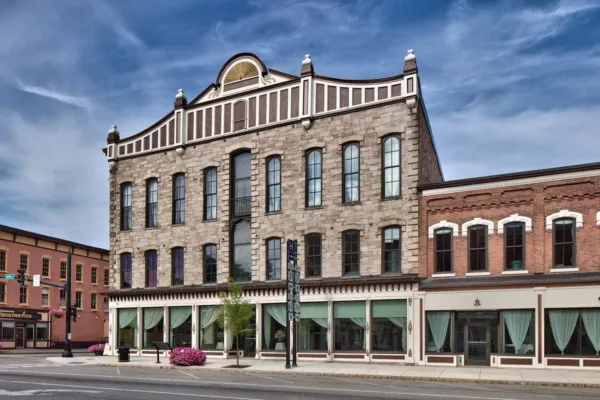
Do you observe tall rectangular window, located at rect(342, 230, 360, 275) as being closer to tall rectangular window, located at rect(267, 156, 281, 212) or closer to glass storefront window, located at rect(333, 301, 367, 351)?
glass storefront window, located at rect(333, 301, 367, 351)

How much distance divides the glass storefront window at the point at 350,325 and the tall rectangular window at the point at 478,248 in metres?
5.72

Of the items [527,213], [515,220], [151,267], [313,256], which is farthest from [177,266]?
[527,213]

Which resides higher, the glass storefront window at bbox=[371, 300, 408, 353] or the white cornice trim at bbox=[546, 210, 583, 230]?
the white cornice trim at bbox=[546, 210, 583, 230]

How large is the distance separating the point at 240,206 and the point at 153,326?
9405 mm

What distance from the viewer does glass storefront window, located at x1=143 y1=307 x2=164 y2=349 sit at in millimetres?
37250

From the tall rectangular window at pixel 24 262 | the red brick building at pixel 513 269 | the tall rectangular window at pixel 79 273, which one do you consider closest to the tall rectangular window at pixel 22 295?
the tall rectangular window at pixel 24 262

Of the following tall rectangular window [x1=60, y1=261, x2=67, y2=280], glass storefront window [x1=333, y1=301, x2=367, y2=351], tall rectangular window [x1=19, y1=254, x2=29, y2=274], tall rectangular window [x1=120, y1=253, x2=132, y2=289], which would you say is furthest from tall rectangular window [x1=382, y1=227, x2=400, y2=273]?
tall rectangular window [x1=60, y1=261, x2=67, y2=280]

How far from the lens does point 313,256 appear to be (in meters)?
32.4

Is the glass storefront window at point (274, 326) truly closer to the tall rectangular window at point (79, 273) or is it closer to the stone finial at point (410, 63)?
the stone finial at point (410, 63)

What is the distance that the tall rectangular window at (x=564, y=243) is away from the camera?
2642 cm

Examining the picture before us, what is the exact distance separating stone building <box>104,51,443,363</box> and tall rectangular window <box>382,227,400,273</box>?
0.18ft

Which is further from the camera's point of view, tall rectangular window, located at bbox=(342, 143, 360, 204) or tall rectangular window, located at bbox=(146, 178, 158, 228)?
tall rectangular window, located at bbox=(146, 178, 158, 228)

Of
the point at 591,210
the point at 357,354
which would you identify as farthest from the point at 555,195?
the point at 357,354

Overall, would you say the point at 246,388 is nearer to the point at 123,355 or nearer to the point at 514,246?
the point at 514,246
